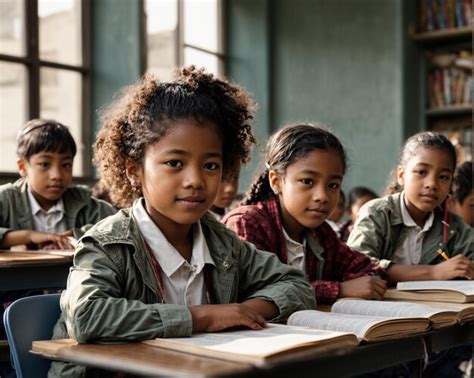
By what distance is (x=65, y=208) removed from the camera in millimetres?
3256

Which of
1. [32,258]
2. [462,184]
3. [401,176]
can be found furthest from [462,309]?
[462,184]

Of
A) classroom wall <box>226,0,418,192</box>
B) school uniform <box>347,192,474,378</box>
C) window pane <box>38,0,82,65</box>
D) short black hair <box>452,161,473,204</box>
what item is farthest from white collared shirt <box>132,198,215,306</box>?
classroom wall <box>226,0,418,192</box>

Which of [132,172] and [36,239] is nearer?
[132,172]

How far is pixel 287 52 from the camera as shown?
6.21m

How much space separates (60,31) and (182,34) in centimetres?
112

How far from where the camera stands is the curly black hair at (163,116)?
1.47 m

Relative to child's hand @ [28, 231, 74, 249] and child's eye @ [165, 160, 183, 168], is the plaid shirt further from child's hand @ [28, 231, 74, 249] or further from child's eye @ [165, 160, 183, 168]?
child's hand @ [28, 231, 74, 249]

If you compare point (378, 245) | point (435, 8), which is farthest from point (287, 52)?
point (378, 245)

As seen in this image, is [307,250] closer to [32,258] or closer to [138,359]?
[32,258]

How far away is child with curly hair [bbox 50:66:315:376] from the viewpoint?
1.21m

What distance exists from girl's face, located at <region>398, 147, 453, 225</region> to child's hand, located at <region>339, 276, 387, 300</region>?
0.70 metres

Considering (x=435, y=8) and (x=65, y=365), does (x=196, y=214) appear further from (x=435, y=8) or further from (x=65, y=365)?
(x=435, y=8)

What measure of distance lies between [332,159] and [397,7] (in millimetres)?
3912

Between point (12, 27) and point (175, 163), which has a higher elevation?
point (12, 27)
